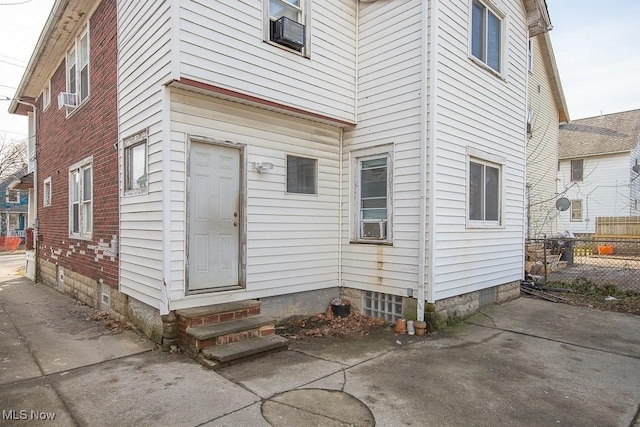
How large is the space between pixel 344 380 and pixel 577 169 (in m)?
24.4

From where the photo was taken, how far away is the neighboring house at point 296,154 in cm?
506

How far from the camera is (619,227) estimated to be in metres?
18.5

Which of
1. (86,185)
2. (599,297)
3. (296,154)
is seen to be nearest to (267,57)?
(296,154)

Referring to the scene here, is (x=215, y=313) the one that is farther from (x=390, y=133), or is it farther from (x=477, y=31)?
(x=477, y=31)

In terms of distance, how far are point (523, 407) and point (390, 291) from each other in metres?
2.88

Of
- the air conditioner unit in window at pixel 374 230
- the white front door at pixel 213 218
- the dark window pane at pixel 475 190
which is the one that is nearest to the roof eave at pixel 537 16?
the dark window pane at pixel 475 190

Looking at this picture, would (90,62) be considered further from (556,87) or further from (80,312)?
(556,87)

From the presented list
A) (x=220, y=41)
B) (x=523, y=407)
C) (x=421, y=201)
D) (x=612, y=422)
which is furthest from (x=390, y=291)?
(x=220, y=41)

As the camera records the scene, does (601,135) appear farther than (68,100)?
Yes

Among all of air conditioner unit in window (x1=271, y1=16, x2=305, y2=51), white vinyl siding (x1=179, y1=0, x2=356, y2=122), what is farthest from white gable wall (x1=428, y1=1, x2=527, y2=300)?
air conditioner unit in window (x1=271, y1=16, x2=305, y2=51)

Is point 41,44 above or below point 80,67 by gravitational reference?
above

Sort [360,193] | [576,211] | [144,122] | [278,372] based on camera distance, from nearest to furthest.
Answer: [278,372], [144,122], [360,193], [576,211]

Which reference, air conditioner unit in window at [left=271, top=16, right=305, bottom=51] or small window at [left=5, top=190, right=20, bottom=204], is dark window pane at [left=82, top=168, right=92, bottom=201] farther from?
small window at [left=5, top=190, right=20, bottom=204]

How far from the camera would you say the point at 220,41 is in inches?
201
